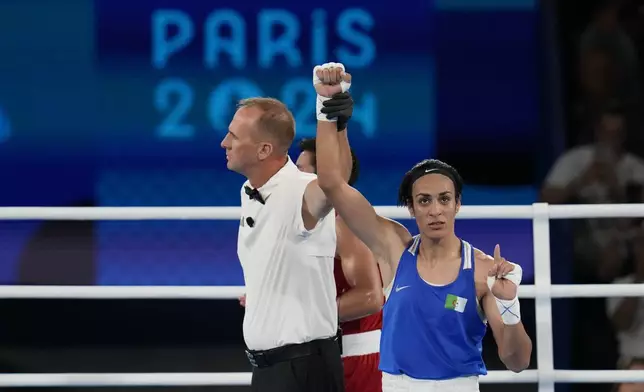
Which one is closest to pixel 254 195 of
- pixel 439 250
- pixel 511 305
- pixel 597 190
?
pixel 439 250

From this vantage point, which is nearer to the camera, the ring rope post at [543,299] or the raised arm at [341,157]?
the raised arm at [341,157]

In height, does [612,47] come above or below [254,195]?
above

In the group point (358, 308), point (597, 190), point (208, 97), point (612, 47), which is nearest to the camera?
point (358, 308)

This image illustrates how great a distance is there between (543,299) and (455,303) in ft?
2.47

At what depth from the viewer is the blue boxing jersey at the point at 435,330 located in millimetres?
2711

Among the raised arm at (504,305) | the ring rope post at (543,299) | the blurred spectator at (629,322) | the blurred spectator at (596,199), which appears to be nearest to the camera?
the raised arm at (504,305)

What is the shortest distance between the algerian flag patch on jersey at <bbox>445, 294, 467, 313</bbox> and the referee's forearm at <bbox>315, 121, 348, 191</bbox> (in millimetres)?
375

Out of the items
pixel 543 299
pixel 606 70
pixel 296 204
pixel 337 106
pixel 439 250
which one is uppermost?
pixel 606 70

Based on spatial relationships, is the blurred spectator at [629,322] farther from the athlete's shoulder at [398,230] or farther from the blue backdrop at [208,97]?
the athlete's shoulder at [398,230]

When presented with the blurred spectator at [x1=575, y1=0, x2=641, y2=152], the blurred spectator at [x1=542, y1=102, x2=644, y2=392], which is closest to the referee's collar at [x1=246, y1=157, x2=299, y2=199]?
the blurred spectator at [x1=542, y1=102, x2=644, y2=392]

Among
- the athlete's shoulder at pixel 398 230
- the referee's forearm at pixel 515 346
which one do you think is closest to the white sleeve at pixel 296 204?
the athlete's shoulder at pixel 398 230

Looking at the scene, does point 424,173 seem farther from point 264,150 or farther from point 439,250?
point 264,150

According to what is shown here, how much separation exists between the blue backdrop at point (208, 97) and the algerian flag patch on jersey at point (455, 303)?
2727 mm

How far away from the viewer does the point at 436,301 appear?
8.99 feet
